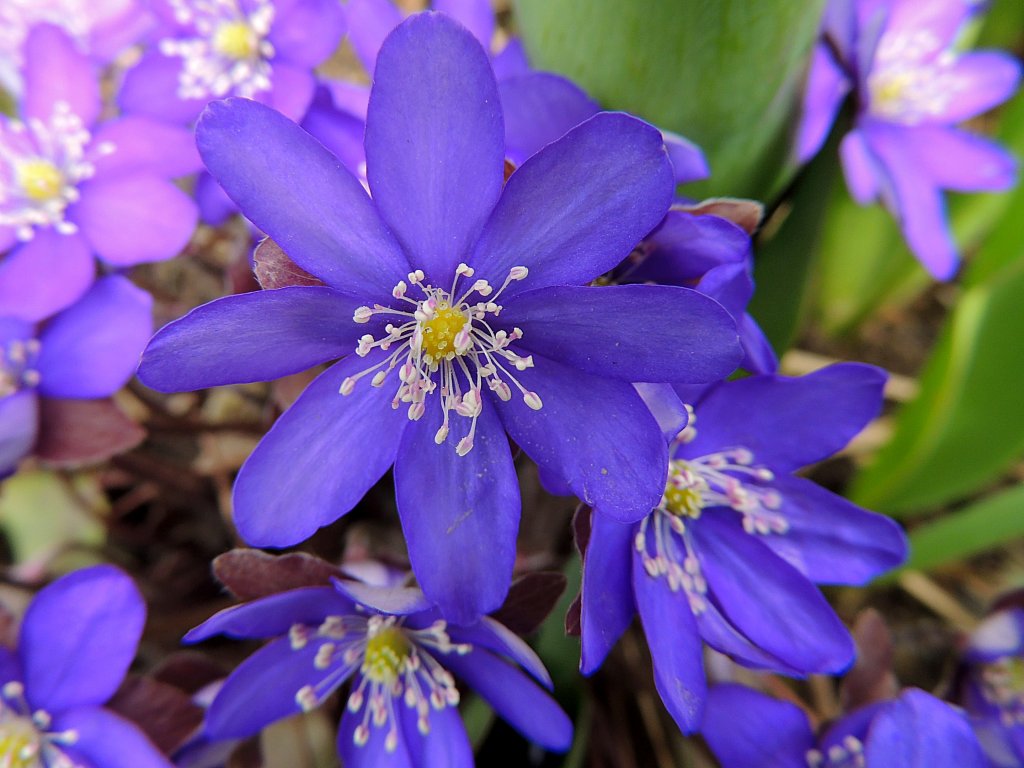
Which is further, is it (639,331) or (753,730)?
(753,730)

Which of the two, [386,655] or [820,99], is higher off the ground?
[820,99]

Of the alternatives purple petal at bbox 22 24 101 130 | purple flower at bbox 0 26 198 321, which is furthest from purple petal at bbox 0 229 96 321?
purple petal at bbox 22 24 101 130

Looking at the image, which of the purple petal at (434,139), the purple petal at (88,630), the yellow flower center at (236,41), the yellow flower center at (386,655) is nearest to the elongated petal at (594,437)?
the purple petal at (434,139)

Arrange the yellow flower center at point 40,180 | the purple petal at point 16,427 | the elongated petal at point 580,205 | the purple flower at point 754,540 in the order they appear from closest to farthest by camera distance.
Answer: the elongated petal at point 580,205, the purple flower at point 754,540, the purple petal at point 16,427, the yellow flower center at point 40,180

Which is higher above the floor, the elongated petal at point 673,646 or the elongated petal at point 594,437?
the elongated petal at point 594,437

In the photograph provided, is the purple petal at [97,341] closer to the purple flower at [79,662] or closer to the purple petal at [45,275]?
the purple petal at [45,275]

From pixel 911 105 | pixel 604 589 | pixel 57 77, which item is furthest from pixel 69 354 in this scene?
pixel 911 105

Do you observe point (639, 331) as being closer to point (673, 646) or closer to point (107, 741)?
point (673, 646)

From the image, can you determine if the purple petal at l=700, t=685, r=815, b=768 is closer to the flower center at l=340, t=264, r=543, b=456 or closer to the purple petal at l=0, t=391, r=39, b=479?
the flower center at l=340, t=264, r=543, b=456
